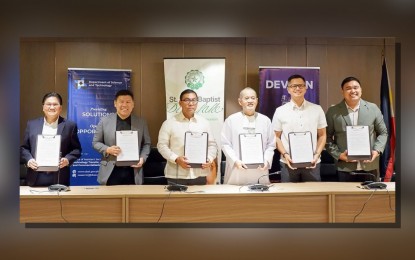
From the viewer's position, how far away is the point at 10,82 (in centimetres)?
324

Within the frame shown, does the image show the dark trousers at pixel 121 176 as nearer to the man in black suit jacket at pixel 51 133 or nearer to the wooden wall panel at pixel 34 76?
the man in black suit jacket at pixel 51 133

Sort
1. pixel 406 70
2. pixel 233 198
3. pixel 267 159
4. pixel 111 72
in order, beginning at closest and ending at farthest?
pixel 406 70
pixel 233 198
pixel 267 159
pixel 111 72

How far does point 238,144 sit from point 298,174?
54 centimetres

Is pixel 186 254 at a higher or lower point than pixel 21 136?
lower

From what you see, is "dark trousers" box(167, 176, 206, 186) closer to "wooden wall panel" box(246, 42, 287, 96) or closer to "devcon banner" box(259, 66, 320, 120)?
"devcon banner" box(259, 66, 320, 120)

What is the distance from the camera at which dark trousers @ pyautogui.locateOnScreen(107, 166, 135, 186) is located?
3654 millimetres

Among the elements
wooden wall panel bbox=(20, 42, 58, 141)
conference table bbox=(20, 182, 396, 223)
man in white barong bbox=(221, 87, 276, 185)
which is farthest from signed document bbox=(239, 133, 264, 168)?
wooden wall panel bbox=(20, 42, 58, 141)

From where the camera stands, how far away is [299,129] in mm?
3668

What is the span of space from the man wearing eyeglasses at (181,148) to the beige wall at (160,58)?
117 mm

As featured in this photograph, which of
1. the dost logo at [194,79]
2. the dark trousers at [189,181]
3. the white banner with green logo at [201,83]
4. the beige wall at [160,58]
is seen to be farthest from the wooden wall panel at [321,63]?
the dark trousers at [189,181]

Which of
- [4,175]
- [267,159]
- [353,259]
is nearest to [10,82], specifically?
[4,175]

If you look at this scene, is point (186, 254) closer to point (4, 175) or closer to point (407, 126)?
point (4, 175)

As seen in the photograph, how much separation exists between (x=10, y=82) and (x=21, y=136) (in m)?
0.40

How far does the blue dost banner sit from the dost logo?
22.7 inches
